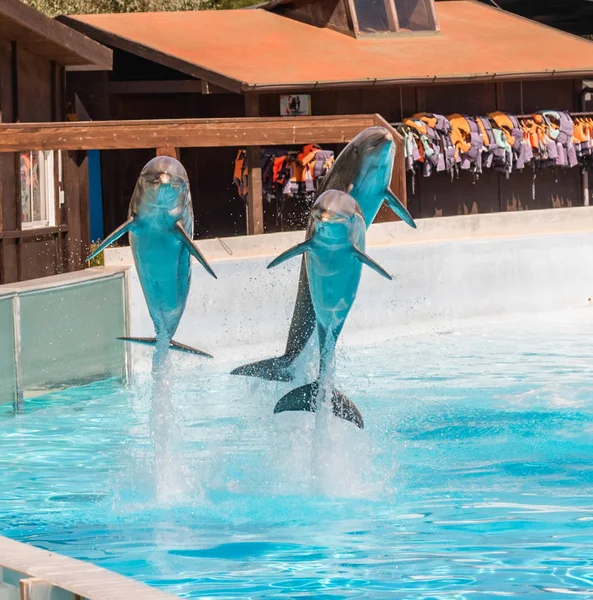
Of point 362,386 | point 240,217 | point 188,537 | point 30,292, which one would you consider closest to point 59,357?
point 30,292

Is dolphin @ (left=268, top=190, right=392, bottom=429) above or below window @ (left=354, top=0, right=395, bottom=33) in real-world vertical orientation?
below

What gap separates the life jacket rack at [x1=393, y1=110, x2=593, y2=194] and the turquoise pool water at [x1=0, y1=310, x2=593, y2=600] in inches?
259

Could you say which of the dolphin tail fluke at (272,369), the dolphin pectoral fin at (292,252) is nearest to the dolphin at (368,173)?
the dolphin tail fluke at (272,369)

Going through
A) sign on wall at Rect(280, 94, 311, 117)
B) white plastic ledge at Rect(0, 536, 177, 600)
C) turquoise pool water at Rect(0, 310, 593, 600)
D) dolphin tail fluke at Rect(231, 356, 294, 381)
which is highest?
sign on wall at Rect(280, 94, 311, 117)

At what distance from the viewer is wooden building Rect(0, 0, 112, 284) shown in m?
14.2

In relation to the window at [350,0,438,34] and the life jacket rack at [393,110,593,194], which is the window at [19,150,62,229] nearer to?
the life jacket rack at [393,110,593,194]

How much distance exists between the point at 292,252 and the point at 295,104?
13249mm

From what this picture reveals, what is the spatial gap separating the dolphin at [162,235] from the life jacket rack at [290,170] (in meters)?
10.4

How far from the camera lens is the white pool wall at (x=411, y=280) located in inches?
504

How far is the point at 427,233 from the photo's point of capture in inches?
582

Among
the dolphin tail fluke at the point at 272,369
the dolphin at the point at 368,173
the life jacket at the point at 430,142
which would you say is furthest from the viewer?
the life jacket at the point at 430,142

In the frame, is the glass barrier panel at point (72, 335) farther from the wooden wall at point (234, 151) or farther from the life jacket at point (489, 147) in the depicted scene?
the life jacket at point (489, 147)

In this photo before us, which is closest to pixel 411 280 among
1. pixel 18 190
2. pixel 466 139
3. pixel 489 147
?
pixel 18 190

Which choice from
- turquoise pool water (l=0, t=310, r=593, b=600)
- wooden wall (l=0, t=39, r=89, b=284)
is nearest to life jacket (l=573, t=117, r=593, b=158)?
wooden wall (l=0, t=39, r=89, b=284)
